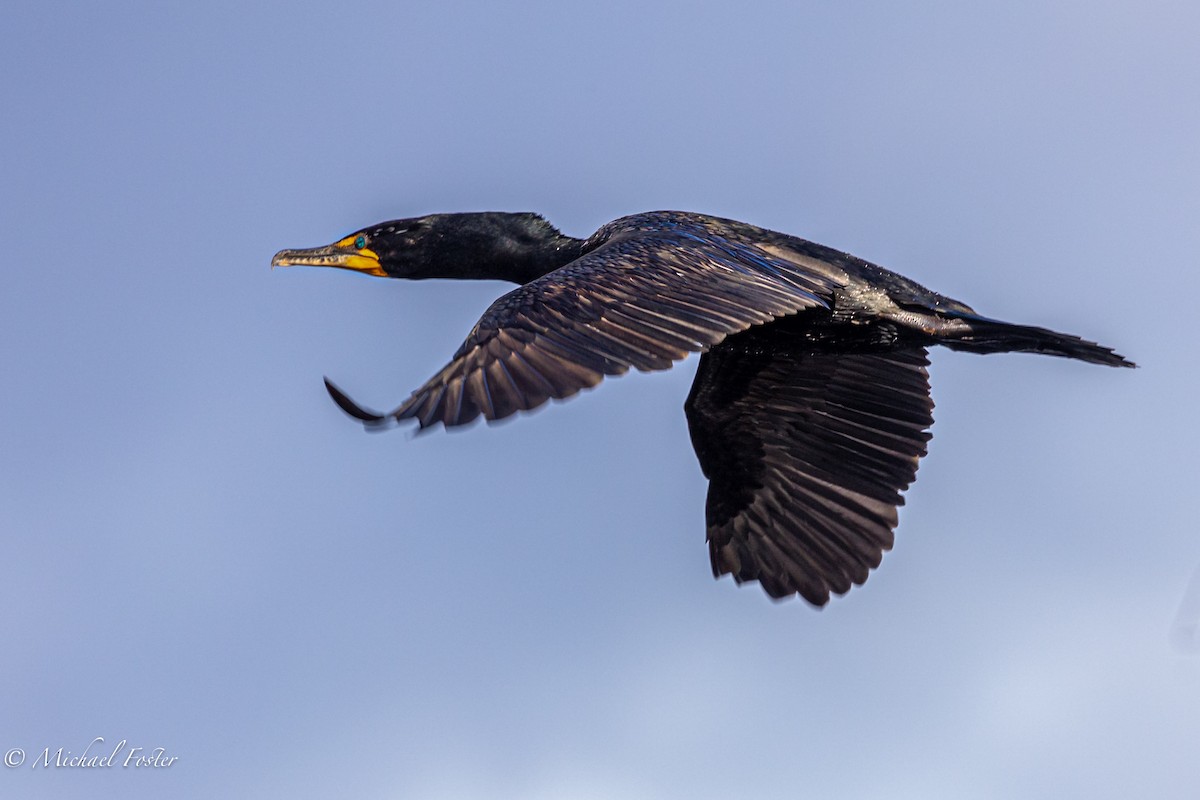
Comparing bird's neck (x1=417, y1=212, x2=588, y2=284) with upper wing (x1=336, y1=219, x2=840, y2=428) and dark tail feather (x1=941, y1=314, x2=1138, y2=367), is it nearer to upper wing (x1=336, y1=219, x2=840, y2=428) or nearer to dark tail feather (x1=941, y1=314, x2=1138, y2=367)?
upper wing (x1=336, y1=219, x2=840, y2=428)

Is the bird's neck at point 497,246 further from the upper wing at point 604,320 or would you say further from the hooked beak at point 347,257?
the upper wing at point 604,320

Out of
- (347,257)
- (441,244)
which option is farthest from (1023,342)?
(347,257)

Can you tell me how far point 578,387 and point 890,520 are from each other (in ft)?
11.5

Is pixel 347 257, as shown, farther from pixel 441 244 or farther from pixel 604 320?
pixel 604 320

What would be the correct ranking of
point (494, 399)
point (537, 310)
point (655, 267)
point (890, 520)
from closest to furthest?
point (494, 399) < point (537, 310) < point (655, 267) < point (890, 520)

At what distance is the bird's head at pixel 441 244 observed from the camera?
34.1 feet

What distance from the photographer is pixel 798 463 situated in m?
10.0

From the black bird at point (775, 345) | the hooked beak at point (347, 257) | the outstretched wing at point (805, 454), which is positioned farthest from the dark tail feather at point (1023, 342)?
the hooked beak at point (347, 257)

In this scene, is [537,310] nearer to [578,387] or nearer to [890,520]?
[578,387]

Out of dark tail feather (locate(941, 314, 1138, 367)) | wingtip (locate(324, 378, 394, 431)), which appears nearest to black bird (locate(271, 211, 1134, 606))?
dark tail feather (locate(941, 314, 1138, 367))

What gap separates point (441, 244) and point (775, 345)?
7.91 ft

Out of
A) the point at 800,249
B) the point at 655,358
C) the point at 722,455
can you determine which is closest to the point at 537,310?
the point at 655,358

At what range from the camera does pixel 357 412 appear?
6.86 meters

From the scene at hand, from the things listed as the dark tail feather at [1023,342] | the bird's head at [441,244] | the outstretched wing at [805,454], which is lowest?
the outstretched wing at [805,454]
